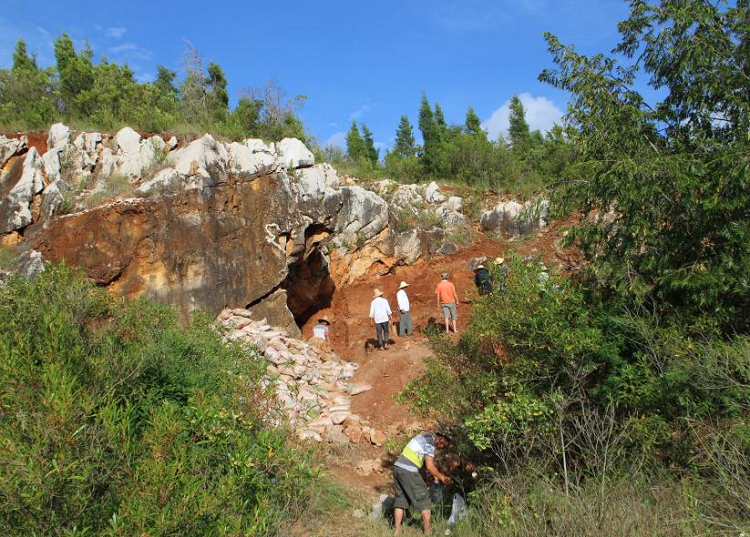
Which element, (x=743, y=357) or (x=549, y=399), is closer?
(x=743, y=357)

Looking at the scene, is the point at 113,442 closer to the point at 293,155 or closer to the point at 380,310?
the point at 380,310

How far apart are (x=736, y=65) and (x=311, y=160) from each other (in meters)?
10.3

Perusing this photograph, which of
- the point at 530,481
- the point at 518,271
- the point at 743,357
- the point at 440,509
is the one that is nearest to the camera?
the point at 743,357

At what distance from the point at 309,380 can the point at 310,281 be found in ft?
15.4

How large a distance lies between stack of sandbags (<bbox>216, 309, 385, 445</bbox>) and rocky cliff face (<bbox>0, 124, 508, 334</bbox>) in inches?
35.4

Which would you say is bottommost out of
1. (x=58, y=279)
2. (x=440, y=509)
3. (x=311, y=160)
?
(x=440, y=509)

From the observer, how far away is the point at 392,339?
42.9ft

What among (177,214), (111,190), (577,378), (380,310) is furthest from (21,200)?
(577,378)

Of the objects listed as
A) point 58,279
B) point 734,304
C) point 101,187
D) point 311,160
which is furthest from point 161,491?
point 311,160

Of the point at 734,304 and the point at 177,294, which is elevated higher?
the point at 177,294

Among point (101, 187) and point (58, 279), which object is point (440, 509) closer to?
point (58, 279)

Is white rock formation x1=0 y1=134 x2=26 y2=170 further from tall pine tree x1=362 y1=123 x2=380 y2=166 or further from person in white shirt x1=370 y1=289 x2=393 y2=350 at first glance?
tall pine tree x1=362 y1=123 x2=380 y2=166

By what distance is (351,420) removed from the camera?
9305 mm

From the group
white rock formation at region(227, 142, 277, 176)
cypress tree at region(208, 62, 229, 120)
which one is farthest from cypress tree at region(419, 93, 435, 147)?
white rock formation at region(227, 142, 277, 176)
